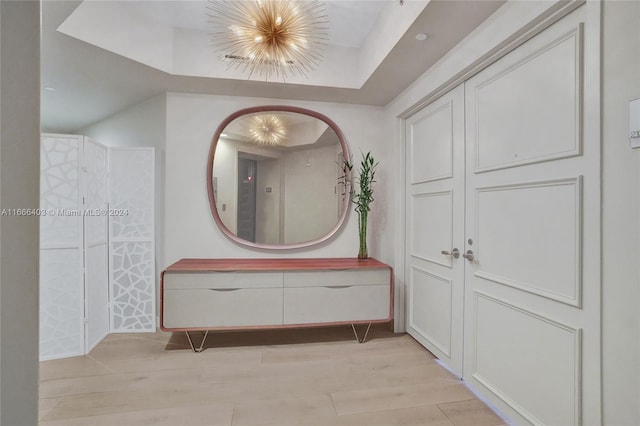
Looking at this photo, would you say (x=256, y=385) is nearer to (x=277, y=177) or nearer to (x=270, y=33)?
(x=277, y=177)

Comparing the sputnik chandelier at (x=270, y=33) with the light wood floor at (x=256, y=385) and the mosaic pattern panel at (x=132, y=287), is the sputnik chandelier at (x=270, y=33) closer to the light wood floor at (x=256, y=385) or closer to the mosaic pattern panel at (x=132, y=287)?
the mosaic pattern panel at (x=132, y=287)

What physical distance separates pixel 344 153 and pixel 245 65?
3.93 feet

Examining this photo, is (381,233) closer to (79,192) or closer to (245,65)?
(245,65)

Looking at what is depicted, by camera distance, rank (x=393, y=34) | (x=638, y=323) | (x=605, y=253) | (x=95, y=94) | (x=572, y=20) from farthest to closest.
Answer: (x=95, y=94) < (x=393, y=34) < (x=572, y=20) < (x=605, y=253) < (x=638, y=323)

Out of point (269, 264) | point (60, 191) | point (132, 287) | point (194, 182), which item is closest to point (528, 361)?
point (269, 264)

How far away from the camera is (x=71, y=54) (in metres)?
2.15

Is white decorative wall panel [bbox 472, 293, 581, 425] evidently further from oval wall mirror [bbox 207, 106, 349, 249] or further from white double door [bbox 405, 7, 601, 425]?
oval wall mirror [bbox 207, 106, 349, 249]

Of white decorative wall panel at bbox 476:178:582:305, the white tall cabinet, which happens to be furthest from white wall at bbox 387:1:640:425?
the white tall cabinet

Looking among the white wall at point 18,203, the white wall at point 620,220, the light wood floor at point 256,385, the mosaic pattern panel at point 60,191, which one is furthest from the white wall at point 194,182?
the white wall at point 18,203

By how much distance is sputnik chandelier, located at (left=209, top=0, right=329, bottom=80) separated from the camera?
5.85 feet

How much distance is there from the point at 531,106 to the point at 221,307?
7.98ft

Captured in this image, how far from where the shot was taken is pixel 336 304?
2.45 m

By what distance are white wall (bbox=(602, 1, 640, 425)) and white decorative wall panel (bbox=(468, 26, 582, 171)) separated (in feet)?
0.44

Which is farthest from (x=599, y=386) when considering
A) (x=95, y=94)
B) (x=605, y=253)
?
(x=95, y=94)
